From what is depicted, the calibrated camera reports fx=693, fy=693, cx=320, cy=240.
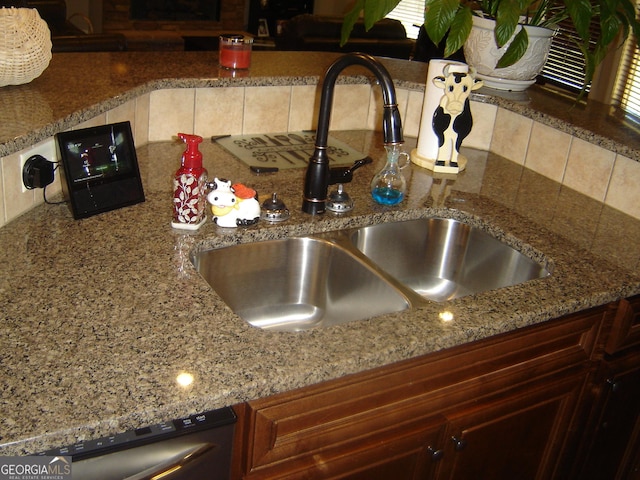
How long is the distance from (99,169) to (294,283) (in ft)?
1.59

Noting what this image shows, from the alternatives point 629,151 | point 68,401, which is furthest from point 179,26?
point 68,401

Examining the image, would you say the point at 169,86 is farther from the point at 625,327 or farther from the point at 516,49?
the point at 625,327

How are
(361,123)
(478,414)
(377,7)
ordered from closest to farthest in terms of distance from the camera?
(478,414) → (377,7) → (361,123)

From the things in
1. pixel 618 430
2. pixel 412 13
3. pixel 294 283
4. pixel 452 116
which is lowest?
pixel 618 430

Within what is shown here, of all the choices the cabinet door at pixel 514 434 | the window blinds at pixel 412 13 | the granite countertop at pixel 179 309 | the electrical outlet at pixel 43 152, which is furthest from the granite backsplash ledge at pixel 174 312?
the window blinds at pixel 412 13

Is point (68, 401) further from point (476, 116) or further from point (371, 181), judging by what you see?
point (476, 116)

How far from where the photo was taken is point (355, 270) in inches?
58.6

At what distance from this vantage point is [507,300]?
130 centimetres

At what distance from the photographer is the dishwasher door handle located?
0.96 m

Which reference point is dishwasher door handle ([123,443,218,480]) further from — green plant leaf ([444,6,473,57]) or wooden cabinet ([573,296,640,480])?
green plant leaf ([444,6,473,57])

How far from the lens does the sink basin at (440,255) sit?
5.31ft

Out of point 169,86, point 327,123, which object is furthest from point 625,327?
point 169,86

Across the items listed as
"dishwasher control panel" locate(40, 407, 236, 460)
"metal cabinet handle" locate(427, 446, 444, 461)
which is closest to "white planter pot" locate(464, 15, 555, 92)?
"metal cabinet handle" locate(427, 446, 444, 461)

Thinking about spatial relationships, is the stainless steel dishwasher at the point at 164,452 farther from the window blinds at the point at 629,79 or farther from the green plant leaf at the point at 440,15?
the window blinds at the point at 629,79
